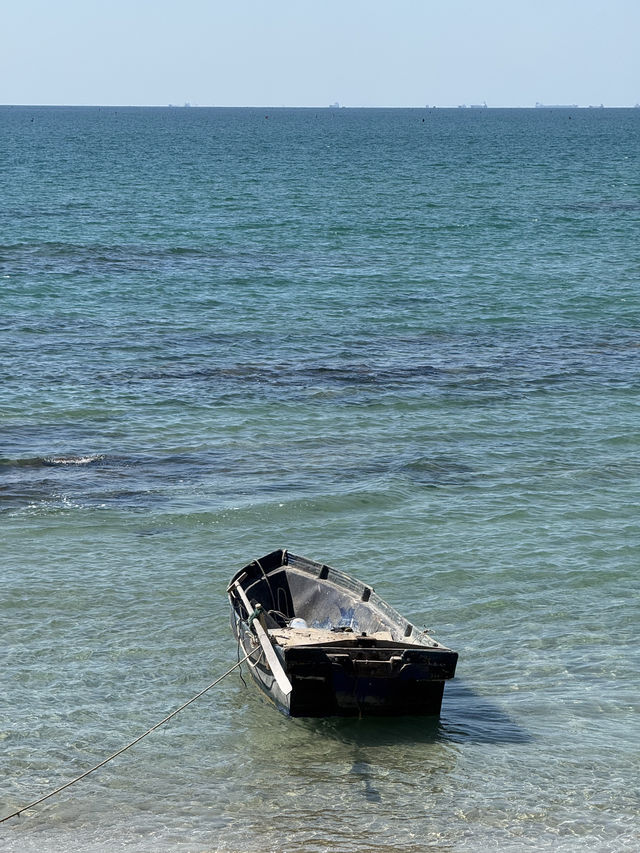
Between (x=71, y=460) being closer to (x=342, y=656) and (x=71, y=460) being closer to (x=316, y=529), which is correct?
(x=316, y=529)

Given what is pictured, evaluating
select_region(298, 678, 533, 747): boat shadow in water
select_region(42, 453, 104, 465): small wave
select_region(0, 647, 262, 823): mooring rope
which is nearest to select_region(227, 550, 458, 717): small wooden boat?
select_region(298, 678, 533, 747): boat shadow in water

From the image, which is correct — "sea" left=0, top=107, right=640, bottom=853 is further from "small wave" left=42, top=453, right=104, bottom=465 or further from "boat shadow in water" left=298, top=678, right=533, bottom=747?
"small wave" left=42, top=453, right=104, bottom=465

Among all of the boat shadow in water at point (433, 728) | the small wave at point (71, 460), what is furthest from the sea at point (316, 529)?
the small wave at point (71, 460)

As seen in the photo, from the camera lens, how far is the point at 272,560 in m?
16.0

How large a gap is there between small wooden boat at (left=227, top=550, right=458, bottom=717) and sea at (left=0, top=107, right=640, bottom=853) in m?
0.47

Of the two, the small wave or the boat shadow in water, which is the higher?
the small wave

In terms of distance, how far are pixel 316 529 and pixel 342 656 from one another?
687 centimetres

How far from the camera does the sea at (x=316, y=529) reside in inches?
454

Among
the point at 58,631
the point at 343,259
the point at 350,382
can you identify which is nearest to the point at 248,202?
the point at 343,259

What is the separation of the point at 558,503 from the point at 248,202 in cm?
5148

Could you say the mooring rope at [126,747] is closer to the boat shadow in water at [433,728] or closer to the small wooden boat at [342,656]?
the small wooden boat at [342,656]

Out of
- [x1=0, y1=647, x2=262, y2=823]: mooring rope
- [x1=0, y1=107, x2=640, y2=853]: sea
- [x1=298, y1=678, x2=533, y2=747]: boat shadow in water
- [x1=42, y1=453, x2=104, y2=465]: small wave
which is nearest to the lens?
[x1=0, y1=647, x2=262, y2=823]: mooring rope

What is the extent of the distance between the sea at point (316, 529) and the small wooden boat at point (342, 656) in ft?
1.54

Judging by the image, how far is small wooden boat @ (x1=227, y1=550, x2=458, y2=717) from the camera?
1237cm
